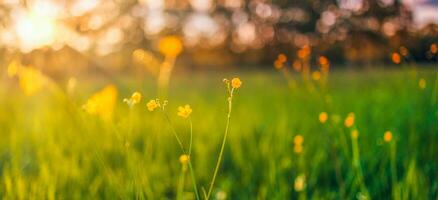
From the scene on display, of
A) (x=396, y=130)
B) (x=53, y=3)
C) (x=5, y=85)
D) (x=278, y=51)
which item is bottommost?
(x=278, y=51)

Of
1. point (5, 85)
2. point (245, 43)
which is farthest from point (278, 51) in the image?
point (5, 85)

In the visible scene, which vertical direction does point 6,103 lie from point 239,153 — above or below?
below

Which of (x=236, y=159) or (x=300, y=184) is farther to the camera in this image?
(x=236, y=159)

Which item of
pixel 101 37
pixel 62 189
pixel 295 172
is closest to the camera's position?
pixel 62 189

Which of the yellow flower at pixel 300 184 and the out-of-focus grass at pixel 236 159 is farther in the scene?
the out-of-focus grass at pixel 236 159

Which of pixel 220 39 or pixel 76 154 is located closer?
pixel 76 154

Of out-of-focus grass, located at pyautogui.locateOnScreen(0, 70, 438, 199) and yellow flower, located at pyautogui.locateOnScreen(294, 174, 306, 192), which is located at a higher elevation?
yellow flower, located at pyautogui.locateOnScreen(294, 174, 306, 192)

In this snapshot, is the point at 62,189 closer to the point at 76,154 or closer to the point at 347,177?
the point at 76,154

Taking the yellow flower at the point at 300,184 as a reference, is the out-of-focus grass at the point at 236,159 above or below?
below

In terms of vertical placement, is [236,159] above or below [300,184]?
below

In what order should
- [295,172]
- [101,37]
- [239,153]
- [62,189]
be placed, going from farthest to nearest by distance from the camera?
[101,37] < [239,153] < [295,172] < [62,189]

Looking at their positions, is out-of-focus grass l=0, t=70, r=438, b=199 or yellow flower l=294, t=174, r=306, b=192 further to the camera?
out-of-focus grass l=0, t=70, r=438, b=199
